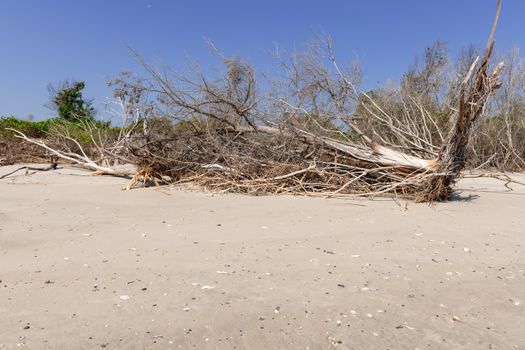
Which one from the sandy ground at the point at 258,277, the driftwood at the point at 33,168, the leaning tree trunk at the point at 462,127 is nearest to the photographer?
the sandy ground at the point at 258,277

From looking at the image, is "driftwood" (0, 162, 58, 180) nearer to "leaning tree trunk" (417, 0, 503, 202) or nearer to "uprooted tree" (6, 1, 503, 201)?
"uprooted tree" (6, 1, 503, 201)

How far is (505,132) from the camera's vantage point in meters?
15.5

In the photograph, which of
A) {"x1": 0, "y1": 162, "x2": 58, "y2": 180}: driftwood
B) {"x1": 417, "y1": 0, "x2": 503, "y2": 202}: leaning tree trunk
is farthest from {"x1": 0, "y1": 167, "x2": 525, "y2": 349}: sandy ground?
{"x1": 0, "y1": 162, "x2": 58, "y2": 180}: driftwood

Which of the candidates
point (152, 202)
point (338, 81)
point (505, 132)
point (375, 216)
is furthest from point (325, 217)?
point (505, 132)

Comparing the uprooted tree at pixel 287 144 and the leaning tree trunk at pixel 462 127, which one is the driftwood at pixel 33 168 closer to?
the uprooted tree at pixel 287 144

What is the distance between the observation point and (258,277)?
113 inches

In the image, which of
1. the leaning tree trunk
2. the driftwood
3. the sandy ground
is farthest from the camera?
the driftwood

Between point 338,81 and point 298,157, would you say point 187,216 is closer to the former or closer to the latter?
point 298,157

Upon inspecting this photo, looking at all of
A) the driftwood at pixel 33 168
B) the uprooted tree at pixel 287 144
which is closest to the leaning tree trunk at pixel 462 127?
the uprooted tree at pixel 287 144

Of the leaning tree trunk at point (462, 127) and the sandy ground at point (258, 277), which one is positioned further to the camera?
the leaning tree trunk at point (462, 127)

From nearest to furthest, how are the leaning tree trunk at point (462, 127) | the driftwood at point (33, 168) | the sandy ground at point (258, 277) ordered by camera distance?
1. the sandy ground at point (258, 277)
2. the leaning tree trunk at point (462, 127)
3. the driftwood at point (33, 168)

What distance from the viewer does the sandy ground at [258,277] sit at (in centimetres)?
208

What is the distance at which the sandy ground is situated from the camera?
2.08 meters

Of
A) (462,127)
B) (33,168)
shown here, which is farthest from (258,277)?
(33,168)
